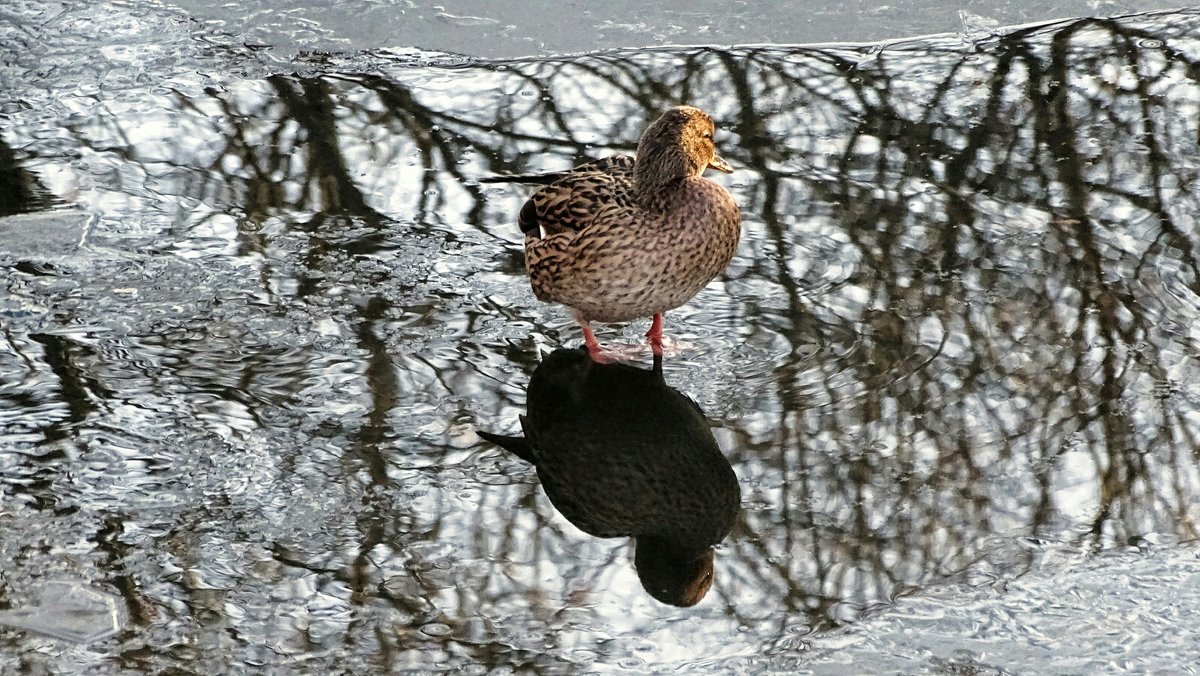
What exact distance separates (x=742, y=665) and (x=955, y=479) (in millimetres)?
1089

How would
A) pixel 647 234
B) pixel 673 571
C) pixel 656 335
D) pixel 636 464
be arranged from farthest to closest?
pixel 656 335
pixel 647 234
pixel 636 464
pixel 673 571

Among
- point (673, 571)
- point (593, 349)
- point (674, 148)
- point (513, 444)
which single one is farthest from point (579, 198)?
point (673, 571)

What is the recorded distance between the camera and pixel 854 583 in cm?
381

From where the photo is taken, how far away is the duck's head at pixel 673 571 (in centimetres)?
379

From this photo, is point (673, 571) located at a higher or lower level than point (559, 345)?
lower

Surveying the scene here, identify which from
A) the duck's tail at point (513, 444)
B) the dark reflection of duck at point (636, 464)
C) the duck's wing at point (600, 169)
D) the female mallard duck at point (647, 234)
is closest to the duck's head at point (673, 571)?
the dark reflection of duck at point (636, 464)

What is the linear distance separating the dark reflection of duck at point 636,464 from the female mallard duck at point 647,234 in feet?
0.89

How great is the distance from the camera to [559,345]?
5.11 m

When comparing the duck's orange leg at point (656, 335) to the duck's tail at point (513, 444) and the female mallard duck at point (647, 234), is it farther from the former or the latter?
the duck's tail at point (513, 444)

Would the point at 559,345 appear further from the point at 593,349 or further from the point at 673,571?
the point at 673,571

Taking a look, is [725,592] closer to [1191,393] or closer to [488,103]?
[1191,393]

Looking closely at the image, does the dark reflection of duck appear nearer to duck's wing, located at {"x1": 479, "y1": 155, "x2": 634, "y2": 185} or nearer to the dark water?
the dark water

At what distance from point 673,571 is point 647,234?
129cm

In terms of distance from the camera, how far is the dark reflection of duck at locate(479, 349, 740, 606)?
3.99 metres
